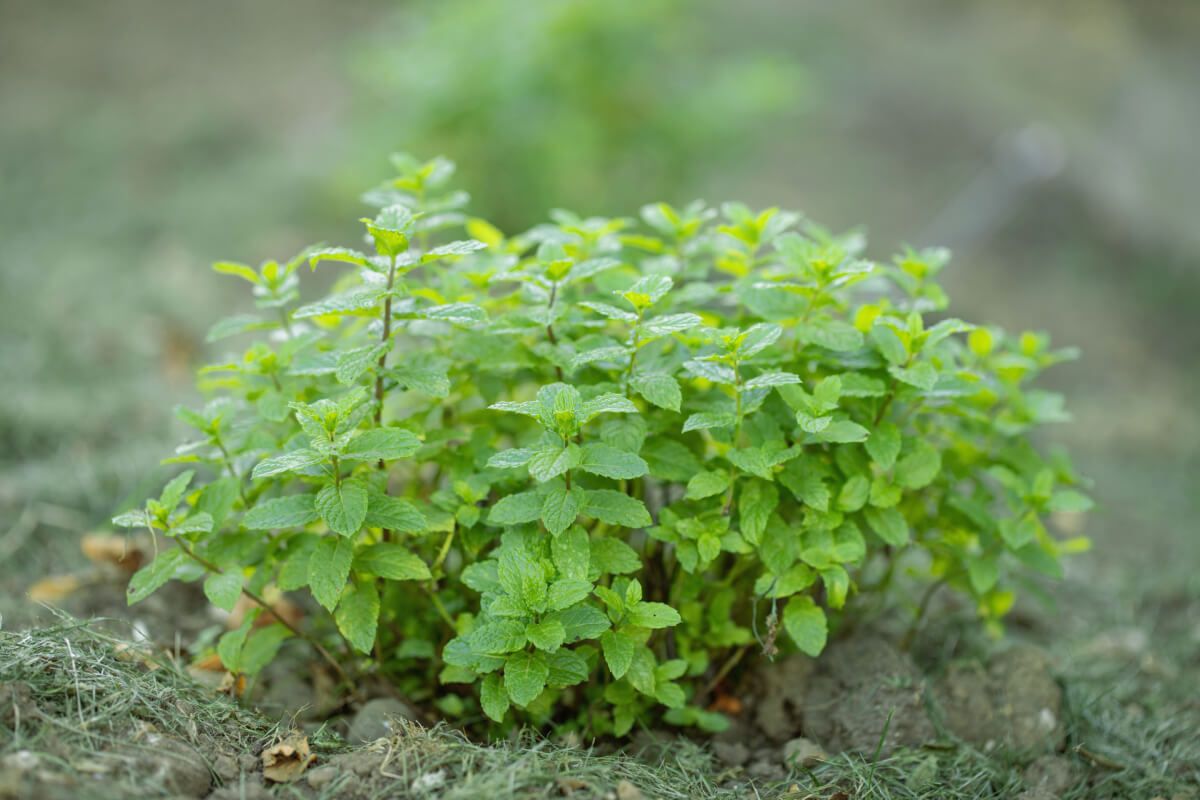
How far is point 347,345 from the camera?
1660 millimetres

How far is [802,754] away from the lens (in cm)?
169

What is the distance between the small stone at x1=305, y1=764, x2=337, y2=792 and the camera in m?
1.41

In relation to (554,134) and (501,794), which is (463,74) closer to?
(554,134)

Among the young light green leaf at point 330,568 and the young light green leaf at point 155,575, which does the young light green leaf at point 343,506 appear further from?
the young light green leaf at point 155,575

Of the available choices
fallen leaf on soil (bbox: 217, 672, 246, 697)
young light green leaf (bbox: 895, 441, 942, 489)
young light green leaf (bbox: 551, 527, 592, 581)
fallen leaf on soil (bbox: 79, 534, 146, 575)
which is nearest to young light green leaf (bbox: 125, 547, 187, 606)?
fallen leaf on soil (bbox: 217, 672, 246, 697)

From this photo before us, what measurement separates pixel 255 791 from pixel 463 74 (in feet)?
10.9

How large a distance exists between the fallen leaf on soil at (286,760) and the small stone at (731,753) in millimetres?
713

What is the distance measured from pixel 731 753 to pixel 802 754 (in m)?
Result: 0.13

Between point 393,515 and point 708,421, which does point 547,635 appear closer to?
point 393,515

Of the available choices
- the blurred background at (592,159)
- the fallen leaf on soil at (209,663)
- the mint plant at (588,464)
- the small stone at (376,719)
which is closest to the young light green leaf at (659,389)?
the mint plant at (588,464)

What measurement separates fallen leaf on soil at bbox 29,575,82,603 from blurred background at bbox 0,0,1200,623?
0.09 meters

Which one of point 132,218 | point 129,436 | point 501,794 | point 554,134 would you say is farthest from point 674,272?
point 132,218

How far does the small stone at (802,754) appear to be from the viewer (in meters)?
1.67

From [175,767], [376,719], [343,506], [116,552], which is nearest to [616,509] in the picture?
[343,506]
